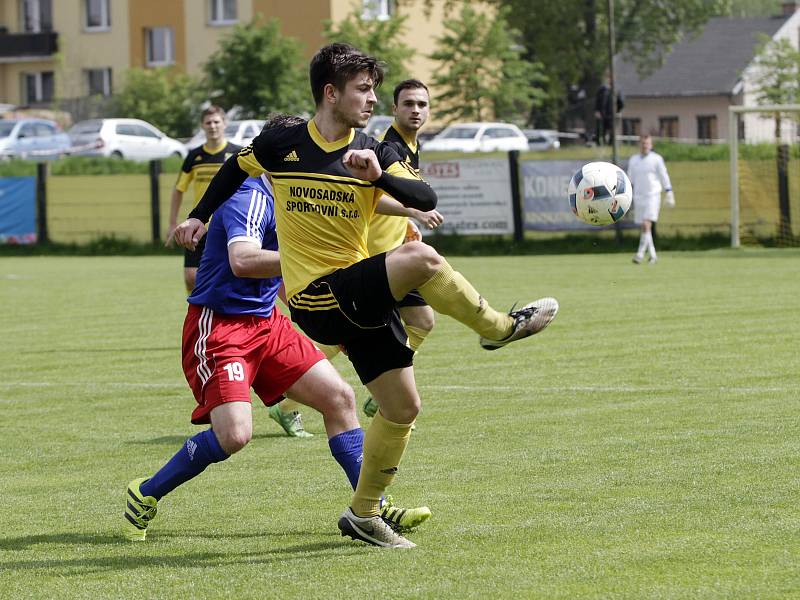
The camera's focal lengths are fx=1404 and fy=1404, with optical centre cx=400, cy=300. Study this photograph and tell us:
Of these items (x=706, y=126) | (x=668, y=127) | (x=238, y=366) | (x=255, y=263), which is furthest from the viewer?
(x=668, y=127)

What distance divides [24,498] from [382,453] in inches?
88.8

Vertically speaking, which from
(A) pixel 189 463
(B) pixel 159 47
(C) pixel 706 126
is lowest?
(A) pixel 189 463

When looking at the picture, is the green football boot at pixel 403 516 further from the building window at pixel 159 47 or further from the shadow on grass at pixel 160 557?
the building window at pixel 159 47

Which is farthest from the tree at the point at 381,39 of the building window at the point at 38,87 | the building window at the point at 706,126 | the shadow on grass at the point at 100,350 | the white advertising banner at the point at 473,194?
the shadow on grass at the point at 100,350

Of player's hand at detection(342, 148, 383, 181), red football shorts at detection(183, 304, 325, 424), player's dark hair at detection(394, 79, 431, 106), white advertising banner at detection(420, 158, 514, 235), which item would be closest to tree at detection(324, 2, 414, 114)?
white advertising banner at detection(420, 158, 514, 235)

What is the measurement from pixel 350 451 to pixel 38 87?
61265 millimetres

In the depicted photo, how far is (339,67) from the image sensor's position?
5566mm

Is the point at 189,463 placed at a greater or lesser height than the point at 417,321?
lesser

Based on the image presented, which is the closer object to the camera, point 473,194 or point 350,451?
point 350,451

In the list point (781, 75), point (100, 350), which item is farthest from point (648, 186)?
point (781, 75)

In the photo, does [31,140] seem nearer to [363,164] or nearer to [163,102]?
[163,102]

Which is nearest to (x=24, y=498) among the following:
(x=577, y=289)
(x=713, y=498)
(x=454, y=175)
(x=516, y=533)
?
(x=516, y=533)

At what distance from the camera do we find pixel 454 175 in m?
28.7

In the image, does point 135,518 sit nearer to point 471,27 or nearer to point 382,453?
point 382,453
